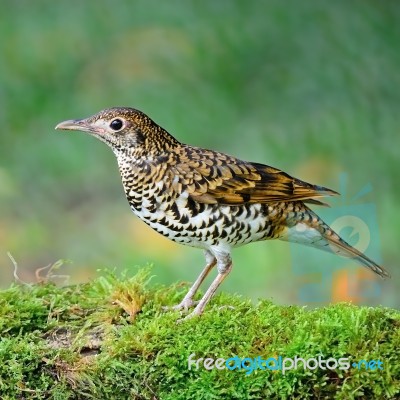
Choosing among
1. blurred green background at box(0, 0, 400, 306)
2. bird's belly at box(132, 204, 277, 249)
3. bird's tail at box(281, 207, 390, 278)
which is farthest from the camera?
blurred green background at box(0, 0, 400, 306)

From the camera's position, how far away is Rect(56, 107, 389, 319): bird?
458 centimetres

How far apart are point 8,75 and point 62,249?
1.79 m

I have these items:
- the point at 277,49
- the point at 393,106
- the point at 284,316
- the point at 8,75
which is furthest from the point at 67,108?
the point at 284,316

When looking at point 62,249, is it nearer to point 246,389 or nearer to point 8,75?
point 8,75

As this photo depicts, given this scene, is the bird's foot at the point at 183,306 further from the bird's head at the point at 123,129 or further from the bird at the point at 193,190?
the bird's head at the point at 123,129

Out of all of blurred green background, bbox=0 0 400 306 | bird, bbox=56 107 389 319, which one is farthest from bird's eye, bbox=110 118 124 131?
blurred green background, bbox=0 0 400 306

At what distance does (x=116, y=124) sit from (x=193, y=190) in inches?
20.9
